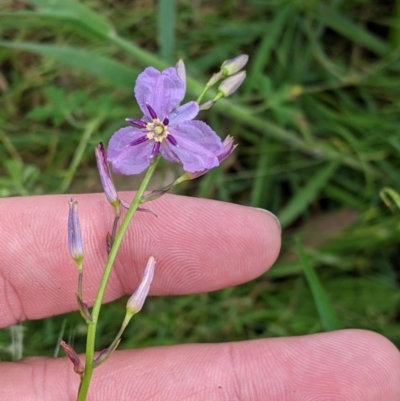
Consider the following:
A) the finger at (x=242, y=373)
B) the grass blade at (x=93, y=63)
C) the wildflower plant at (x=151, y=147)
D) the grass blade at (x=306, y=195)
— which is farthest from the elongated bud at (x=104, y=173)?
the grass blade at (x=306, y=195)

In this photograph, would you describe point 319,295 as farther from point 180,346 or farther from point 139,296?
point 139,296

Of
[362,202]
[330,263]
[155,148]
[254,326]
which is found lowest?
[254,326]

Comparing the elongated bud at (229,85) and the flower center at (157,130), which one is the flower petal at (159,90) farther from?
the elongated bud at (229,85)

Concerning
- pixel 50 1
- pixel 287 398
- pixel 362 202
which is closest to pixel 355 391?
pixel 287 398

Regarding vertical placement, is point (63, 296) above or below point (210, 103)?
below

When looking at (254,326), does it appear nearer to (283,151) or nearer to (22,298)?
(283,151)
